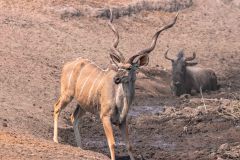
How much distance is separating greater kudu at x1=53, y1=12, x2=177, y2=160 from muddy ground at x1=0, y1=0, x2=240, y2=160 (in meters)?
0.51

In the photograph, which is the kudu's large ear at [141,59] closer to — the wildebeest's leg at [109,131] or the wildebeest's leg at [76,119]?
the wildebeest's leg at [109,131]

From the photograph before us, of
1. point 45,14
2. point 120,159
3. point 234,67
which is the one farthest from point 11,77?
Result: point 234,67

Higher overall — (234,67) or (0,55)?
(0,55)

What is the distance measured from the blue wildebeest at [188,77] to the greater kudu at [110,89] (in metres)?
6.42

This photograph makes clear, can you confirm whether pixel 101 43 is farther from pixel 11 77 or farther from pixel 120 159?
pixel 120 159

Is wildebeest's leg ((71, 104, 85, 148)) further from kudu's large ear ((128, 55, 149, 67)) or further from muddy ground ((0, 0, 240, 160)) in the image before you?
kudu's large ear ((128, 55, 149, 67))

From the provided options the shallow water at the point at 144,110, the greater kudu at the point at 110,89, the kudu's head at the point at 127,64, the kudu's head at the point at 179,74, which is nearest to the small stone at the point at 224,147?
the greater kudu at the point at 110,89

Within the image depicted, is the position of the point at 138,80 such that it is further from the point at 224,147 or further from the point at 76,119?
the point at 224,147

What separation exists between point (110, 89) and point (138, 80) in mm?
7107

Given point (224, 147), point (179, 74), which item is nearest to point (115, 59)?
point (224, 147)

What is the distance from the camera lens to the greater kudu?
10.2 metres

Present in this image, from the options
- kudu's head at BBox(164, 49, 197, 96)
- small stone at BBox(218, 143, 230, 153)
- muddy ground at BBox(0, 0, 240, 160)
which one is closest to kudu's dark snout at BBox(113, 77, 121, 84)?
muddy ground at BBox(0, 0, 240, 160)

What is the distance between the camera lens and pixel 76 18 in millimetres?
21609

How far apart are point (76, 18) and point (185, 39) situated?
350 centimetres
